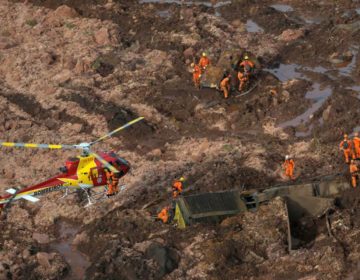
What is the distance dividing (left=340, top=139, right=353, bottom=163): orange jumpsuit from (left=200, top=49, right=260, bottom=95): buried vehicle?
6283 mm

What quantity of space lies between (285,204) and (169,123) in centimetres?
736

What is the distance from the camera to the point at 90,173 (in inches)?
758

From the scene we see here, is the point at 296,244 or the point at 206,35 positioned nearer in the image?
the point at 296,244

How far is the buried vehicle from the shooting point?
25547 millimetres

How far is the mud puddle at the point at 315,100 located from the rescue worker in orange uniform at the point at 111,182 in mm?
7034

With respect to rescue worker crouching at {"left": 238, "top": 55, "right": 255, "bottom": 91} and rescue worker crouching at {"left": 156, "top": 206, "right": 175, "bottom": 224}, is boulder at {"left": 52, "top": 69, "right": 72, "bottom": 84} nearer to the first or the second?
rescue worker crouching at {"left": 238, "top": 55, "right": 255, "bottom": 91}

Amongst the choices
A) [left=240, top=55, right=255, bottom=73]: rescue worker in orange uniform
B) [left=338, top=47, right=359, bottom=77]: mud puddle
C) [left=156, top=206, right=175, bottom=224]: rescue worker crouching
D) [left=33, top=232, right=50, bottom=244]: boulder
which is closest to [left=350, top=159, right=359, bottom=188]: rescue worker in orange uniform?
[left=156, top=206, right=175, bottom=224]: rescue worker crouching

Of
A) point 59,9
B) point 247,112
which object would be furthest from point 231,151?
point 59,9

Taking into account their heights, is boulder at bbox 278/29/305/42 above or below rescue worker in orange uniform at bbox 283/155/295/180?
above

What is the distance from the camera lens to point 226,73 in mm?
25672

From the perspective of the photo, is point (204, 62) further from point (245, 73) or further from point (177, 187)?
point (177, 187)

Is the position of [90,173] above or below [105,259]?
above

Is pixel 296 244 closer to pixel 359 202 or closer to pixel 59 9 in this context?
pixel 359 202

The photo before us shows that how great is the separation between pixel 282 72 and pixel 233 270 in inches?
482
